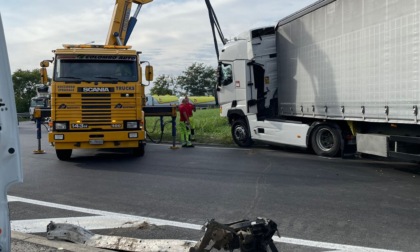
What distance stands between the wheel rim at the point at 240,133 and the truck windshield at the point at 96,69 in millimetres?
4552

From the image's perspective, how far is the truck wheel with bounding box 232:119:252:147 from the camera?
1472 cm

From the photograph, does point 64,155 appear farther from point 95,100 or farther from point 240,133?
point 240,133

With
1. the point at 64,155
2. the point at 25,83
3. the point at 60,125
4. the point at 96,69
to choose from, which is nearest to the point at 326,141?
the point at 96,69

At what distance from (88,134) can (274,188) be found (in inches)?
224


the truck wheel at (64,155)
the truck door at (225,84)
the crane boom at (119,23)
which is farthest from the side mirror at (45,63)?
the truck door at (225,84)

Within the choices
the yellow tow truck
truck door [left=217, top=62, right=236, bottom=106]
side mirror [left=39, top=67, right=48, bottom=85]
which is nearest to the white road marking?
the yellow tow truck

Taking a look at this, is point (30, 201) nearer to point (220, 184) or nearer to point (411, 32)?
point (220, 184)

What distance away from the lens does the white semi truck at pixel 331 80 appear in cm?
881

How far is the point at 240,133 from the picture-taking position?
14.9 metres

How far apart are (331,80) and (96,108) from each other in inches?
245

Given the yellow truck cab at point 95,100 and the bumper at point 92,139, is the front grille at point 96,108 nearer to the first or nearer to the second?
the yellow truck cab at point 95,100

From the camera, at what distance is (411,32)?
8.38 metres

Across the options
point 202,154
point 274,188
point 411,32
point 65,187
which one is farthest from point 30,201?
point 411,32

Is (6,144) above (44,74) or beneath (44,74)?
beneath
